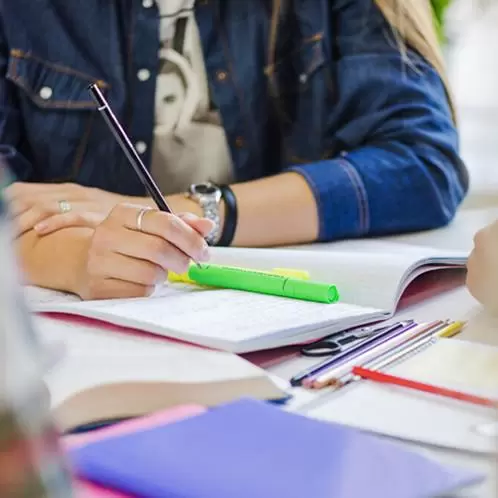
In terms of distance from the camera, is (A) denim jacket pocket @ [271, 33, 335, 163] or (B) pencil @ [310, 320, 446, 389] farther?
(A) denim jacket pocket @ [271, 33, 335, 163]

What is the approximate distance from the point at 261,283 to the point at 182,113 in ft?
1.60

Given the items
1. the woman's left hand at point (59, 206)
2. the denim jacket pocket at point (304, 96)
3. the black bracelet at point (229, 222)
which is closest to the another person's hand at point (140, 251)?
the woman's left hand at point (59, 206)

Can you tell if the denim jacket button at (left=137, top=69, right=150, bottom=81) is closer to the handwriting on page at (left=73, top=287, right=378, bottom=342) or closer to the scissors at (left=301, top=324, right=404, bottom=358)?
the handwriting on page at (left=73, top=287, right=378, bottom=342)

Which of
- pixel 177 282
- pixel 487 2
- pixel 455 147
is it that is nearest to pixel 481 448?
pixel 177 282

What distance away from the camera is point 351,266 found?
70 centimetres

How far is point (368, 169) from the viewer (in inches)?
37.5

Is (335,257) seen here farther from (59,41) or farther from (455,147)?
(59,41)

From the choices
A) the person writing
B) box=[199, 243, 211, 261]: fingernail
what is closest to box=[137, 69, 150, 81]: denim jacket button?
the person writing

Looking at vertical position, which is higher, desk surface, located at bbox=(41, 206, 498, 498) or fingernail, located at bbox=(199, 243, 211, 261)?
fingernail, located at bbox=(199, 243, 211, 261)

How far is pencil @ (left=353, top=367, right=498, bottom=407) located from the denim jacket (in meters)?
0.50

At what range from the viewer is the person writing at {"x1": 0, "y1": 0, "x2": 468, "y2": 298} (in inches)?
38.4

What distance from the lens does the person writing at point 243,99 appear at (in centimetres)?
98

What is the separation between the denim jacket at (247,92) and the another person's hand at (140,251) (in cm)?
36

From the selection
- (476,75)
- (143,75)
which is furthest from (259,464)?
(476,75)
